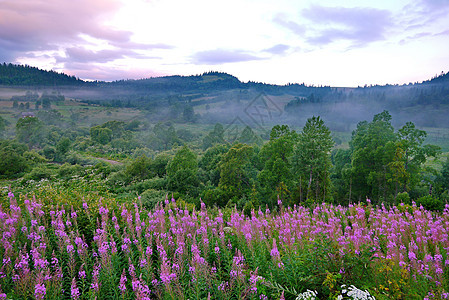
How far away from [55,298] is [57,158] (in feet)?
223

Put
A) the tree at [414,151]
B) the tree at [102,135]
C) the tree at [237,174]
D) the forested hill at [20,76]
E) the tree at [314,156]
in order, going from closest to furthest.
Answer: the tree at [314,156] < the tree at [414,151] < the tree at [237,174] < the tree at [102,135] < the forested hill at [20,76]

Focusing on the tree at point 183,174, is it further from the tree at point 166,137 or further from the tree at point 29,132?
the tree at point 29,132

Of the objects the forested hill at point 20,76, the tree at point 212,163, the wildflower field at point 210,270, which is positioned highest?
the forested hill at point 20,76

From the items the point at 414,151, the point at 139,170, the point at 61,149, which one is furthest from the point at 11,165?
the point at 414,151

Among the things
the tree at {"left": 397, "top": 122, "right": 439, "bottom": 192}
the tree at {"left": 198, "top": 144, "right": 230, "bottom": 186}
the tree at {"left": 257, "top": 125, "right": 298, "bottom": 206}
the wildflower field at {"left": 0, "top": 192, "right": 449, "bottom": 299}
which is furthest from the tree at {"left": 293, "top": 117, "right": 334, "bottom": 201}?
the wildflower field at {"left": 0, "top": 192, "right": 449, "bottom": 299}

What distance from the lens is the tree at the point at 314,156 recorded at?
22375mm

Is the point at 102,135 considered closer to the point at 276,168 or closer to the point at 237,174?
the point at 237,174

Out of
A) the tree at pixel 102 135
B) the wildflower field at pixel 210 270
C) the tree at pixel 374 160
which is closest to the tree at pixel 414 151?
the tree at pixel 374 160

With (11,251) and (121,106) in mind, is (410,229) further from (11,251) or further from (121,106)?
(121,106)

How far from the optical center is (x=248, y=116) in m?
184

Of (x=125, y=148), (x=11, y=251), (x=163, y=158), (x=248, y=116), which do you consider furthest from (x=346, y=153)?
(x=248, y=116)

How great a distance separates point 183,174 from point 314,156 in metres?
14.6

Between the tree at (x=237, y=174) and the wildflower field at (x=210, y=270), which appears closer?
the wildflower field at (x=210, y=270)

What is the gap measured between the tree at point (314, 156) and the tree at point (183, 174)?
12632 millimetres
